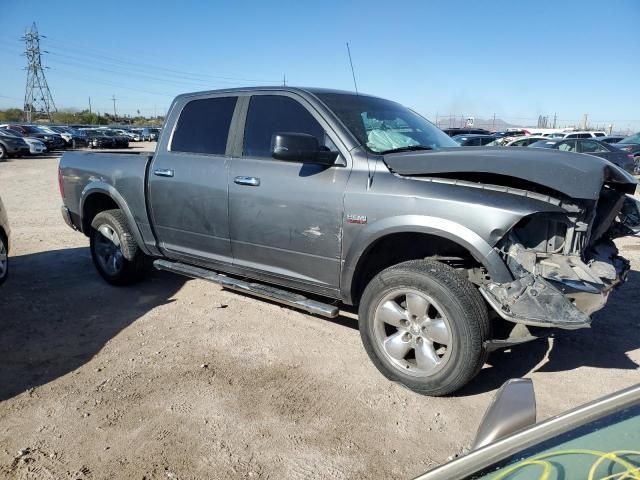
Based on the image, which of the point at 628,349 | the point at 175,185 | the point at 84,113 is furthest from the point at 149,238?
the point at 84,113

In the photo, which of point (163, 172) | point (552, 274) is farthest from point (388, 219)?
point (163, 172)

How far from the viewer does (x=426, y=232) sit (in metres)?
3.01

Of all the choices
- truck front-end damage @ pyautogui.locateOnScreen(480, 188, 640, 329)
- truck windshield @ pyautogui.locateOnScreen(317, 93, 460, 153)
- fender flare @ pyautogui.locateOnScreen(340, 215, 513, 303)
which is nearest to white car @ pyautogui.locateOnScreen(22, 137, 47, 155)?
truck windshield @ pyautogui.locateOnScreen(317, 93, 460, 153)

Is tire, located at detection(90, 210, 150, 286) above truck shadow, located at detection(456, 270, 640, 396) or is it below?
above

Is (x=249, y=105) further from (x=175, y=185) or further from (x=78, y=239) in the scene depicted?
(x=78, y=239)

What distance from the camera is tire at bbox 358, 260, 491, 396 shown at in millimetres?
2881

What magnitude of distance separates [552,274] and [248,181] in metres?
2.26

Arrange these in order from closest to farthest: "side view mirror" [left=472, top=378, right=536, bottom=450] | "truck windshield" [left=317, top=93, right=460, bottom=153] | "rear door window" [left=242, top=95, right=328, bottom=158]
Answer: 1. "side view mirror" [left=472, top=378, right=536, bottom=450]
2. "truck windshield" [left=317, top=93, right=460, bottom=153]
3. "rear door window" [left=242, top=95, right=328, bottom=158]

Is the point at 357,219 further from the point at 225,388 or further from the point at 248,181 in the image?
the point at 225,388

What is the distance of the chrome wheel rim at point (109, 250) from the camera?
16.8 feet

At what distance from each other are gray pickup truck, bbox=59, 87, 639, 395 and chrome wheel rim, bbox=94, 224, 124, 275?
22.2 inches

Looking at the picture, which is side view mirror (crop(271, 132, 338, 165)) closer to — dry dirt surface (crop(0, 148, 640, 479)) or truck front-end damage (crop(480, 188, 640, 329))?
truck front-end damage (crop(480, 188, 640, 329))

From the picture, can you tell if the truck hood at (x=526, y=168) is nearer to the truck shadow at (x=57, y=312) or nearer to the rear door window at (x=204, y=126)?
the rear door window at (x=204, y=126)

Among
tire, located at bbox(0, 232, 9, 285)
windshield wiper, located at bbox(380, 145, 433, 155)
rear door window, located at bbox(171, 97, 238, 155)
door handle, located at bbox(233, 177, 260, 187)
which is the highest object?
rear door window, located at bbox(171, 97, 238, 155)
